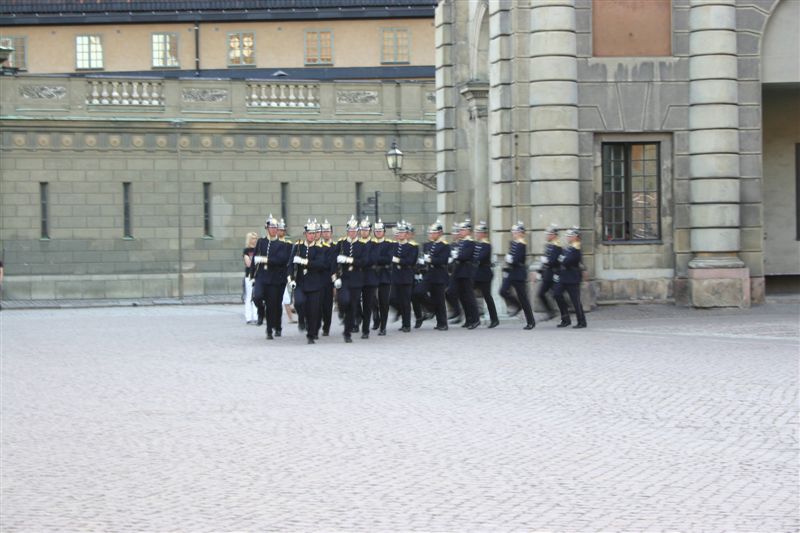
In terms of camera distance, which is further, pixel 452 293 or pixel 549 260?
pixel 452 293

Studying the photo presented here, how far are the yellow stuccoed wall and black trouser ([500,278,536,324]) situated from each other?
1174 inches

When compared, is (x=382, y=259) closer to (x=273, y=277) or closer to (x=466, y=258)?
(x=273, y=277)

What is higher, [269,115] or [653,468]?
[269,115]

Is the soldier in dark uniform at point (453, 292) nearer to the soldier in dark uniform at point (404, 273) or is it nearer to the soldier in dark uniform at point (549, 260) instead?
the soldier in dark uniform at point (404, 273)

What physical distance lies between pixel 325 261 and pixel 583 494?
14090mm

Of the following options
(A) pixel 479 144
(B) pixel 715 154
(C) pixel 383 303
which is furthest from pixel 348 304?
(A) pixel 479 144

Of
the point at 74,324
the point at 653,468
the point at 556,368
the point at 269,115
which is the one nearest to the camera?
the point at 653,468

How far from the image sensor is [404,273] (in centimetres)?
2594

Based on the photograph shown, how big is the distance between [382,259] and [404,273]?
1.06 m

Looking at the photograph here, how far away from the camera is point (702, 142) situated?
27.7 metres

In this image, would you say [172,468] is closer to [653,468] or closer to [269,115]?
[653,468]

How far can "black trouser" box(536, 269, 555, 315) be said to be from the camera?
84.3 feet

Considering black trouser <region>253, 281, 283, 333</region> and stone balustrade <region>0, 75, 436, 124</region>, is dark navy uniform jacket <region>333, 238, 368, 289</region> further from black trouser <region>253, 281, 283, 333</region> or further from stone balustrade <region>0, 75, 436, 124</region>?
stone balustrade <region>0, 75, 436, 124</region>

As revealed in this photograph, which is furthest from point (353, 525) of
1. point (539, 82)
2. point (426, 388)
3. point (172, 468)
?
point (539, 82)
